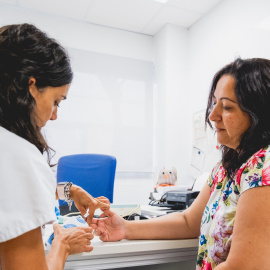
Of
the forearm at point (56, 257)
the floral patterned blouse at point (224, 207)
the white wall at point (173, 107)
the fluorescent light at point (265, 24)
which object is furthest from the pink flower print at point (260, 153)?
the white wall at point (173, 107)

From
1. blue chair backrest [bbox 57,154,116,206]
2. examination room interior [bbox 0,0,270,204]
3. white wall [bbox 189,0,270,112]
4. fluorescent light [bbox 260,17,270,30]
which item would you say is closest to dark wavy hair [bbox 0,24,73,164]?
blue chair backrest [bbox 57,154,116,206]

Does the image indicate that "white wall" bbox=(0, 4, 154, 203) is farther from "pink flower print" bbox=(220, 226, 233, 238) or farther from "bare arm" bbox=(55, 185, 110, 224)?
"pink flower print" bbox=(220, 226, 233, 238)

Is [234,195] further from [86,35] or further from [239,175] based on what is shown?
[86,35]

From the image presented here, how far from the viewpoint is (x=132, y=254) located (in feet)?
3.21

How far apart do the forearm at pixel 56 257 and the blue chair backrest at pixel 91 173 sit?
55.6 inches

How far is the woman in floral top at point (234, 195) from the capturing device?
0.75m

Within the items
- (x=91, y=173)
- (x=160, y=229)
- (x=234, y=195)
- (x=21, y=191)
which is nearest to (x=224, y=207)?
(x=234, y=195)

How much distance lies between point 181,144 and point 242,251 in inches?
107

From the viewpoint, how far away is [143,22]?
11.3 ft

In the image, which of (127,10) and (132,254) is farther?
(127,10)

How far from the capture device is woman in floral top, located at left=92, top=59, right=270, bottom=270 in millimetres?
752

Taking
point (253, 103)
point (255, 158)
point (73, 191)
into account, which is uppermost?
point (253, 103)

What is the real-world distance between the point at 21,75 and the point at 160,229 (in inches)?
29.9

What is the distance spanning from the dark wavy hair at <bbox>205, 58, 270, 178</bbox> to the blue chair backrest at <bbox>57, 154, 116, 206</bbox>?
54.8 inches
